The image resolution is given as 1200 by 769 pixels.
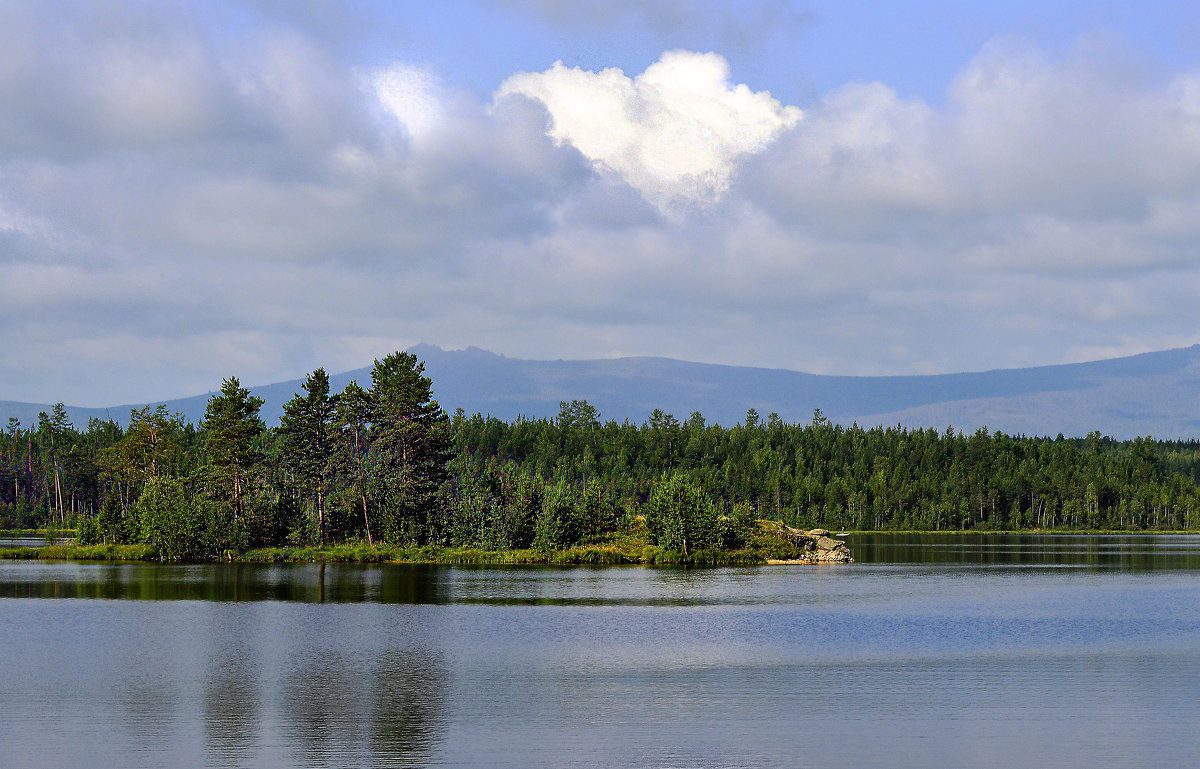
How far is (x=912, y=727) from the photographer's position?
118 feet

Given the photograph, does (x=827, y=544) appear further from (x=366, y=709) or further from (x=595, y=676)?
(x=366, y=709)

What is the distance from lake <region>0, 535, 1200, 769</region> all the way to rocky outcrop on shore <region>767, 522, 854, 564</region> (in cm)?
3598

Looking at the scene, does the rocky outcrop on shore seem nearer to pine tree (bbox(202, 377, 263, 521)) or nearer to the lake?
the lake

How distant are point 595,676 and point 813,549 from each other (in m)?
85.0

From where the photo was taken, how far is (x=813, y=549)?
417 ft

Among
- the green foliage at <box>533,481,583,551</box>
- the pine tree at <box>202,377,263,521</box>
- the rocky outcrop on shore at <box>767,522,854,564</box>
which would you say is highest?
the pine tree at <box>202,377,263,521</box>

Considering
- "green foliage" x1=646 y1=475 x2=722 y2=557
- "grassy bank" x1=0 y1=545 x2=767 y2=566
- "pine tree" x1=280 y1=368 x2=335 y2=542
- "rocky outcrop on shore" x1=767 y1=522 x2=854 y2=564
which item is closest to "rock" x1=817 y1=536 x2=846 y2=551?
"rocky outcrop on shore" x1=767 y1=522 x2=854 y2=564

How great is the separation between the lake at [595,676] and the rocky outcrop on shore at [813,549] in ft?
118

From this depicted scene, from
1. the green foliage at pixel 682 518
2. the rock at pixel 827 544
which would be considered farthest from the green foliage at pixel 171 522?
the rock at pixel 827 544

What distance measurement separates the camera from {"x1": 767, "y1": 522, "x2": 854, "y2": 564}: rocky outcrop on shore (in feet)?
403

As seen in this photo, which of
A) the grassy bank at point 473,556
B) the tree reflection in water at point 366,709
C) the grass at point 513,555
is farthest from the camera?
the grass at point 513,555

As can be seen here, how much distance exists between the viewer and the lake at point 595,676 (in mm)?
33219

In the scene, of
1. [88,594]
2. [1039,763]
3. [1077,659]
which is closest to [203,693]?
[1039,763]

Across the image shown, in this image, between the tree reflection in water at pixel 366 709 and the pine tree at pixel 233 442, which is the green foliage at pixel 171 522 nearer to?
the pine tree at pixel 233 442
